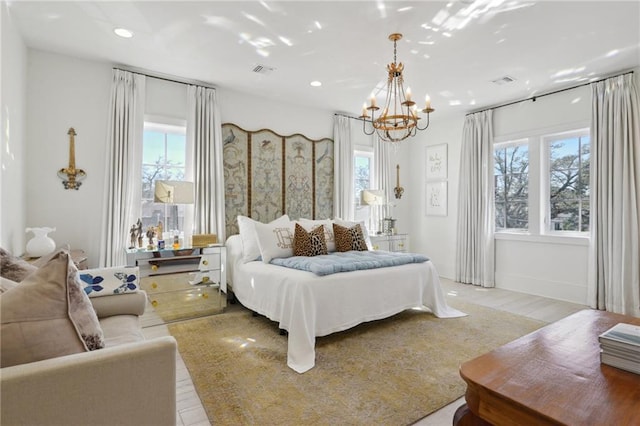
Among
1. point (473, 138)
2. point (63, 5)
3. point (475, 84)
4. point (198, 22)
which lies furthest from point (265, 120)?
point (473, 138)

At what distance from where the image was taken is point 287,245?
367 cm

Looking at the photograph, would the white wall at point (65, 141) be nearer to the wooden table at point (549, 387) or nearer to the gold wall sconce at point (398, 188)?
the wooden table at point (549, 387)

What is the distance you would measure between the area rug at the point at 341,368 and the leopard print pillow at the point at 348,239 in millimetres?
964

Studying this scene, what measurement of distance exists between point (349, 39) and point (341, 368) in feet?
9.16

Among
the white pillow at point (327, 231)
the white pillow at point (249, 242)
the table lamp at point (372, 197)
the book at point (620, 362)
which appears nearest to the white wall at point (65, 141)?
the white pillow at point (249, 242)

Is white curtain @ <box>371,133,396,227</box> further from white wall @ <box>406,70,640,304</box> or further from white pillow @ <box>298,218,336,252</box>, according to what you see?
white pillow @ <box>298,218,336,252</box>

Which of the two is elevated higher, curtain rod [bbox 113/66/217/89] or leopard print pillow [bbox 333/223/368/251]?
curtain rod [bbox 113/66/217/89]

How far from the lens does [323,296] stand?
2.78m

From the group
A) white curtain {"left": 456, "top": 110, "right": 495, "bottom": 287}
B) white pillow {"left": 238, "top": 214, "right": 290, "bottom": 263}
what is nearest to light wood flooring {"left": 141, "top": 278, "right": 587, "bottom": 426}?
white curtain {"left": 456, "top": 110, "right": 495, "bottom": 287}

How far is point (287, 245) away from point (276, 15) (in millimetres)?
2196

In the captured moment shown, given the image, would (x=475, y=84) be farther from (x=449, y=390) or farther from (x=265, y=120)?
(x=449, y=390)

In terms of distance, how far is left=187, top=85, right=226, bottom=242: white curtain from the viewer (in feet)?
13.4

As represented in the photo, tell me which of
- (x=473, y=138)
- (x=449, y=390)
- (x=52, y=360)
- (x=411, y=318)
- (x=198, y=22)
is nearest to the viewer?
(x=52, y=360)

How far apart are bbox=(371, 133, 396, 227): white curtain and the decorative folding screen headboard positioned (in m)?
0.94
